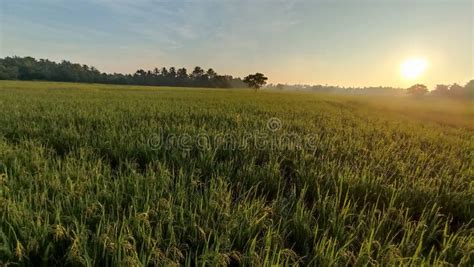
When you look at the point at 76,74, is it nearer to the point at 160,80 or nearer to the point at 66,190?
the point at 160,80

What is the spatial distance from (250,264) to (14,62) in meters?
99.4

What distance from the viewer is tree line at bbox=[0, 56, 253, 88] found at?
6962 cm

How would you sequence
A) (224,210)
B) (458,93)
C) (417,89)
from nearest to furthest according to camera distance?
(224,210)
(458,93)
(417,89)

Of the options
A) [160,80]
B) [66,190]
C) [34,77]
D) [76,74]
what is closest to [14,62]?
[34,77]

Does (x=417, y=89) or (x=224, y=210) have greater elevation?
(x=417, y=89)

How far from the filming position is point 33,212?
1971 millimetres

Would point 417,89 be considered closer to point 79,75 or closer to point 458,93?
point 458,93

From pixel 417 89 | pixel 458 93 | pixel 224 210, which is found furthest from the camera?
pixel 417 89

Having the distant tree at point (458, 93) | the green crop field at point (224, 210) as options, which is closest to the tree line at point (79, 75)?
the distant tree at point (458, 93)

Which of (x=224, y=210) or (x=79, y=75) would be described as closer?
(x=224, y=210)

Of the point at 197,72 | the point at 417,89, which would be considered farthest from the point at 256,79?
the point at 417,89

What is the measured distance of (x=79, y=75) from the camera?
76.3 m

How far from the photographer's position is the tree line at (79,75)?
228ft

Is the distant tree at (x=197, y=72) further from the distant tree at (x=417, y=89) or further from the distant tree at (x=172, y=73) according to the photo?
the distant tree at (x=417, y=89)
